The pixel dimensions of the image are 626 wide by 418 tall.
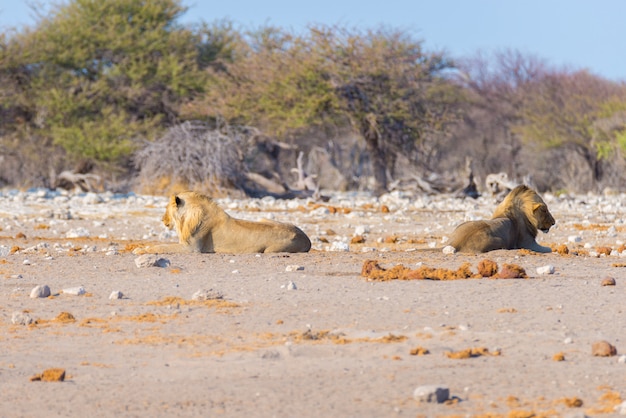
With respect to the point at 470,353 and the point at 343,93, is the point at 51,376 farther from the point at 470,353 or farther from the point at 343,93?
the point at 343,93

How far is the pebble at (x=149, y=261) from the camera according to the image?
9.91m

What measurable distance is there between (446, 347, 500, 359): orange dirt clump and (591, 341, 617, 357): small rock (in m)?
0.53

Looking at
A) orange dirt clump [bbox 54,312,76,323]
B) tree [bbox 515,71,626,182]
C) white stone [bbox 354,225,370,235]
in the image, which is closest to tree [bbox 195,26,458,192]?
tree [bbox 515,71,626,182]

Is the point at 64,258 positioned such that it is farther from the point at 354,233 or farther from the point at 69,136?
the point at 69,136

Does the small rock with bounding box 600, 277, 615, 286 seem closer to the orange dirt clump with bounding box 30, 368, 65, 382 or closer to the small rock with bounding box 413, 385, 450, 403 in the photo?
the small rock with bounding box 413, 385, 450, 403

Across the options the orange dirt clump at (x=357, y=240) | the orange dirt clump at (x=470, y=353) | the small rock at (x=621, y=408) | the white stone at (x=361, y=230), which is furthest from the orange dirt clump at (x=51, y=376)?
the white stone at (x=361, y=230)

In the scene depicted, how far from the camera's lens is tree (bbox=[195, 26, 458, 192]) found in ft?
Result: 93.8

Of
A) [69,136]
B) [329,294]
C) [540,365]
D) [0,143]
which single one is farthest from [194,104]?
[540,365]

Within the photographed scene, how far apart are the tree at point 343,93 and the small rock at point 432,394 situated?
22873 millimetres

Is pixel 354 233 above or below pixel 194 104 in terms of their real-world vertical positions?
below

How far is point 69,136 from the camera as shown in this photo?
30.8 meters

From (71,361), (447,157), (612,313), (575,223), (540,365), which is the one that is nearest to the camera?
(540,365)

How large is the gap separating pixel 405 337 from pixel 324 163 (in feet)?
119

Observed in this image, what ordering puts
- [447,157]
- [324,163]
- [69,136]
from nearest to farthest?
[69,136]
[324,163]
[447,157]
